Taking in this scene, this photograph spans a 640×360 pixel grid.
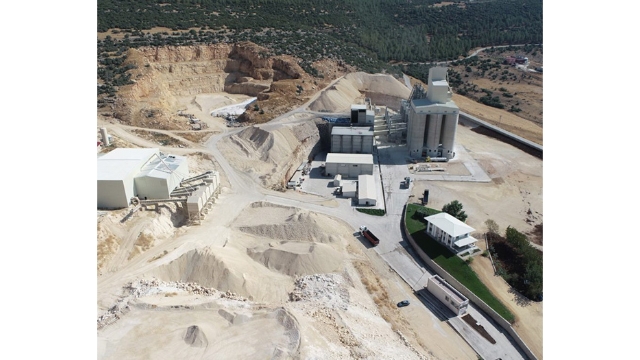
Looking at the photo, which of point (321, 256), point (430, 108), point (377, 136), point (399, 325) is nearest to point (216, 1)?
point (377, 136)

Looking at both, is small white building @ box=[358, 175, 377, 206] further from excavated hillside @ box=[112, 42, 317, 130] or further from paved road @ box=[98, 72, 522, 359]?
excavated hillside @ box=[112, 42, 317, 130]

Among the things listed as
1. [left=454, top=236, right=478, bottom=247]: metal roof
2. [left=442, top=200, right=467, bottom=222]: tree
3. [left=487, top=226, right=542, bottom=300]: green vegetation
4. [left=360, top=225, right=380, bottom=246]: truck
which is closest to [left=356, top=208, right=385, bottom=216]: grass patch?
[left=360, top=225, right=380, bottom=246]: truck

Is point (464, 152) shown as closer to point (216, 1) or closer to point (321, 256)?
point (321, 256)

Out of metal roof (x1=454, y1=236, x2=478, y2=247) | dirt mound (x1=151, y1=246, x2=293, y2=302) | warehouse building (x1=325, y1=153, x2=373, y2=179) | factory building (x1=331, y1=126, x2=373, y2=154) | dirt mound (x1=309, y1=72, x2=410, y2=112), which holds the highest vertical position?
dirt mound (x1=309, y1=72, x2=410, y2=112)

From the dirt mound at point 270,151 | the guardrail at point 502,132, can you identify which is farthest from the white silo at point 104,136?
the guardrail at point 502,132

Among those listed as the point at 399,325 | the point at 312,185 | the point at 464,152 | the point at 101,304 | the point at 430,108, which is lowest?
the point at 399,325

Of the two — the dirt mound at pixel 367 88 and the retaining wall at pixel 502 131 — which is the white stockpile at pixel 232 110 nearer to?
the dirt mound at pixel 367 88
